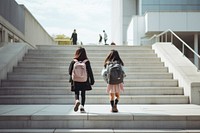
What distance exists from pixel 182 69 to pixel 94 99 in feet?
12.3

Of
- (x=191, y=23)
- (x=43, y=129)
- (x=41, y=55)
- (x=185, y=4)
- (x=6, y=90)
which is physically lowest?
(x=43, y=129)

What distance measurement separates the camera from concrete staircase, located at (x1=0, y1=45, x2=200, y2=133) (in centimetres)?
731

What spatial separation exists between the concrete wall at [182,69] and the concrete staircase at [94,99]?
0.86 ft

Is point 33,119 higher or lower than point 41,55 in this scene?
lower

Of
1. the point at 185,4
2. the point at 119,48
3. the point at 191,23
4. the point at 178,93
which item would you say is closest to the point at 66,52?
the point at 119,48

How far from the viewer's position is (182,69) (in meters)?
11.5

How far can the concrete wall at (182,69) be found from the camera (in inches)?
392

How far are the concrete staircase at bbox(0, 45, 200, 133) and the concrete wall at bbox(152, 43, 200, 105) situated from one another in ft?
0.86

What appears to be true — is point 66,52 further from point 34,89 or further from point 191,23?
point 191,23

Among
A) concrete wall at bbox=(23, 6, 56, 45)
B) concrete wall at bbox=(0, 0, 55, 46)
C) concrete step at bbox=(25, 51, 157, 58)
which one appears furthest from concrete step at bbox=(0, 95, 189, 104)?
concrete wall at bbox=(23, 6, 56, 45)

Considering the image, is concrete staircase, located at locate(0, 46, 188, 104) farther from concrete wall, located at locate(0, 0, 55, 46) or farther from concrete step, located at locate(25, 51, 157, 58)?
concrete wall, located at locate(0, 0, 55, 46)

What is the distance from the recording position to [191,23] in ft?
79.7

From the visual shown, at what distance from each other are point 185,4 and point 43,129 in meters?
25.6

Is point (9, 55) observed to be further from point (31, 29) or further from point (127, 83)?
point (31, 29)
